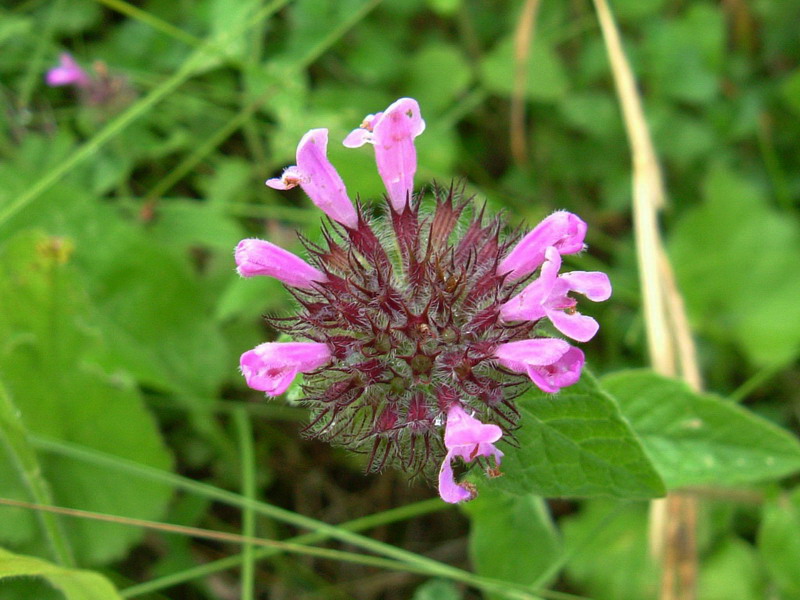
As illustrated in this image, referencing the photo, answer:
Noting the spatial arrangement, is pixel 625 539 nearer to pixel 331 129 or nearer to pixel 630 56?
pixel 331 129

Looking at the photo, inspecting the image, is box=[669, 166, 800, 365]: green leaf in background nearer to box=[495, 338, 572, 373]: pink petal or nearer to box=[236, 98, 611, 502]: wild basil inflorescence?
box=[236, 98, 611, 502]: wild basil inflorescence

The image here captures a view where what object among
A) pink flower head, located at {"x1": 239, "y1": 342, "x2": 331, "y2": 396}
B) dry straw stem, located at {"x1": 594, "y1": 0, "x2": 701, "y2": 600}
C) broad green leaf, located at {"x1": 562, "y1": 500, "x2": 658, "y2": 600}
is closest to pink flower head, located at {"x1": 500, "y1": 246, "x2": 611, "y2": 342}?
pink flower head, located at {"x1": 239, "y1": 342, "x2": 331, "y2": 396}

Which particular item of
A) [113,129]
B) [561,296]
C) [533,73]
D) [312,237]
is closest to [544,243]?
[561,296]

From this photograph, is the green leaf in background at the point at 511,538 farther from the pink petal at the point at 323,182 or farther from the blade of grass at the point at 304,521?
the pink petal at the point at 323,182

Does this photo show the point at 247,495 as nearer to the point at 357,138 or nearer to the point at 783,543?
the point at 357,138

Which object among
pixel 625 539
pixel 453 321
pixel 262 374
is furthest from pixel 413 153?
pixel 625 539
